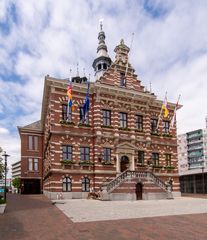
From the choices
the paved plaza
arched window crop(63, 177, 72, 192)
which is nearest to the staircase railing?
arched window crop(63, 177, 72, 192)

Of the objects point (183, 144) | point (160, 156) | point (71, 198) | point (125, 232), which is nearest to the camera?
point (125, 232)

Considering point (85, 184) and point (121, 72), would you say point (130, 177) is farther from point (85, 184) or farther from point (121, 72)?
point (121, 72)

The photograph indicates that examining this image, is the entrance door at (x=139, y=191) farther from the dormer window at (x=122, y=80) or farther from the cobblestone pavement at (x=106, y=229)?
the cobblestone pavement at (x=106, y=229)

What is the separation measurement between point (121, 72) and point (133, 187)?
15048 mm

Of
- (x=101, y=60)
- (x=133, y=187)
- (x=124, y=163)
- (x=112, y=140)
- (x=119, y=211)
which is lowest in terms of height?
(x=119, y=211)

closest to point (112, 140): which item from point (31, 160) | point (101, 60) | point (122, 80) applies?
point (122, 80)

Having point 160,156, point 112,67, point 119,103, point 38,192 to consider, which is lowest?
point 38,192

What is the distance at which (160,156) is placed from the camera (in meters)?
37.2

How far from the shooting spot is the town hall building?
3052 centimetres

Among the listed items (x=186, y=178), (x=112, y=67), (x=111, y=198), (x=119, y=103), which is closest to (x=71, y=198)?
(x=111, y=198)

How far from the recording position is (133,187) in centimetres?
2967

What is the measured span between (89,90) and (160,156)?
42.9 feet

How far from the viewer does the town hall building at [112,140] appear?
3052 cm

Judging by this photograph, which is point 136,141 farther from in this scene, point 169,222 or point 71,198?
point 169,222
